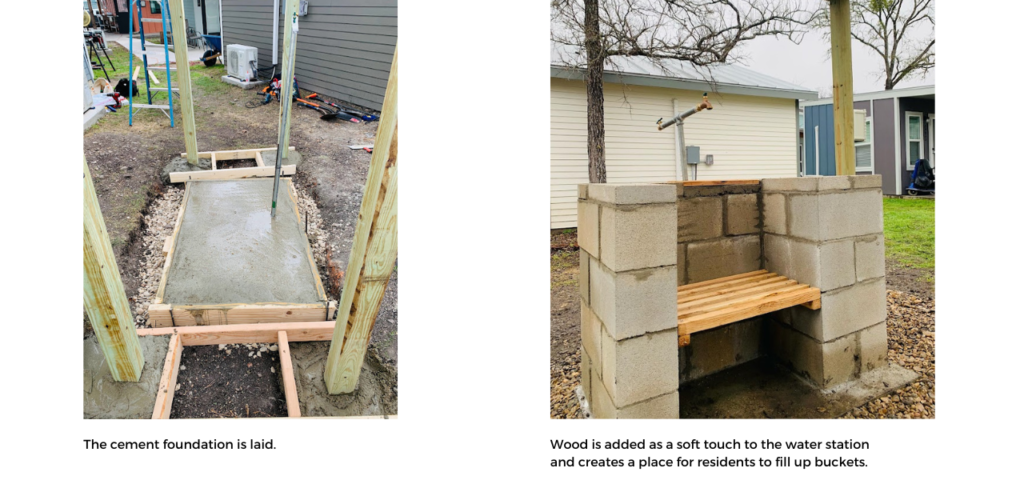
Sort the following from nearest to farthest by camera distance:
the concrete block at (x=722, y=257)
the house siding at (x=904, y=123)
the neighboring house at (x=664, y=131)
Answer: the concrete block at (x=722, y=257) → the neighboring house at (x=664, y=131) → the house siding at (x=904, y=123)

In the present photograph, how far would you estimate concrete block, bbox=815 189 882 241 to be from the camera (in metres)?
2.60

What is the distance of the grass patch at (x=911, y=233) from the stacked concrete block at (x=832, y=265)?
8.23 ft

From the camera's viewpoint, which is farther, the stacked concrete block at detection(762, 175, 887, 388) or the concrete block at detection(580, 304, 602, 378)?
the stacked concrete block at detection(762, 175, 887, 388)

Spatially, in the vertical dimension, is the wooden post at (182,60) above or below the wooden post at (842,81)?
above

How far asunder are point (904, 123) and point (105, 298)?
13.5 meters

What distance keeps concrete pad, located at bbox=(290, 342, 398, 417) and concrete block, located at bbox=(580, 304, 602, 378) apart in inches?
41.9

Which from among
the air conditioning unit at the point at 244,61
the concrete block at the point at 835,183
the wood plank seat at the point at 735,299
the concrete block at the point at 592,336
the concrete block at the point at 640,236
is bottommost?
the concrete block at the point at 592,336

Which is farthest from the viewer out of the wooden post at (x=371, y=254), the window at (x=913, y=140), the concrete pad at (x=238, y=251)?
the window at (x=913, y=140)

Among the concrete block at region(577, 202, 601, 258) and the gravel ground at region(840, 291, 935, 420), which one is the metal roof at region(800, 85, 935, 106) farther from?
the concrete block at region(577, 202, 601, 258)

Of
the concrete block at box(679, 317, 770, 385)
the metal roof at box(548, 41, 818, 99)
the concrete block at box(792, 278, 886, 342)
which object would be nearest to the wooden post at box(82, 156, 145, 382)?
the concrete block at box(679, 317, 770, 385)

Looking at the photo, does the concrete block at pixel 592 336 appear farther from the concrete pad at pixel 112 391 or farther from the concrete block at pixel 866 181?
the concrete pad at pixel 112 391

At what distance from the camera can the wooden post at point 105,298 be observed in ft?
7.13

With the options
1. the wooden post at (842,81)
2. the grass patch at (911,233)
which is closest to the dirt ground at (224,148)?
the wooden post at (842,81)

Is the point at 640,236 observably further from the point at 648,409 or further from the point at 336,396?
the point at 336,396
